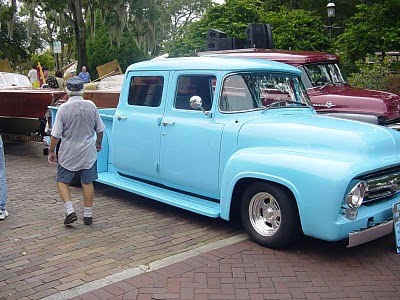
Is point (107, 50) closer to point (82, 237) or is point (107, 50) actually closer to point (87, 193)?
point (87, 193)

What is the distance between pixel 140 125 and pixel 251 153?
6.33 ft

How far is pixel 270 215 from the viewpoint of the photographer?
16.9 feet

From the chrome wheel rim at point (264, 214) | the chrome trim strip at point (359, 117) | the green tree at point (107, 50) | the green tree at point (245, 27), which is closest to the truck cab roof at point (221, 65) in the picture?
the chrome wheel rim at point (264, 214)

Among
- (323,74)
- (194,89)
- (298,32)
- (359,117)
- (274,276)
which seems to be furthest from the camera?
(298,32)

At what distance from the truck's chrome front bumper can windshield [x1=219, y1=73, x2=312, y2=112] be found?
1.85 m

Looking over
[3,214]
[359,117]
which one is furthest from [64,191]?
[359,117]

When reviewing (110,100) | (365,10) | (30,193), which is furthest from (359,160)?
(365,10)

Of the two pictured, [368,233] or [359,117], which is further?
[359,117]

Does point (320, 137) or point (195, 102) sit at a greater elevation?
point (195, 102)

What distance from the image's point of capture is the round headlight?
4.56m

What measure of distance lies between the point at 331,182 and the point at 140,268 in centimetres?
194

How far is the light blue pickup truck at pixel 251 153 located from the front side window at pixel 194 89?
0.01 metres

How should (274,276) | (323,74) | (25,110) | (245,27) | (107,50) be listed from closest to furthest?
(274,276), (323,74), (25,110), (245,27), (107,50)

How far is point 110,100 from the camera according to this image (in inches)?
395
